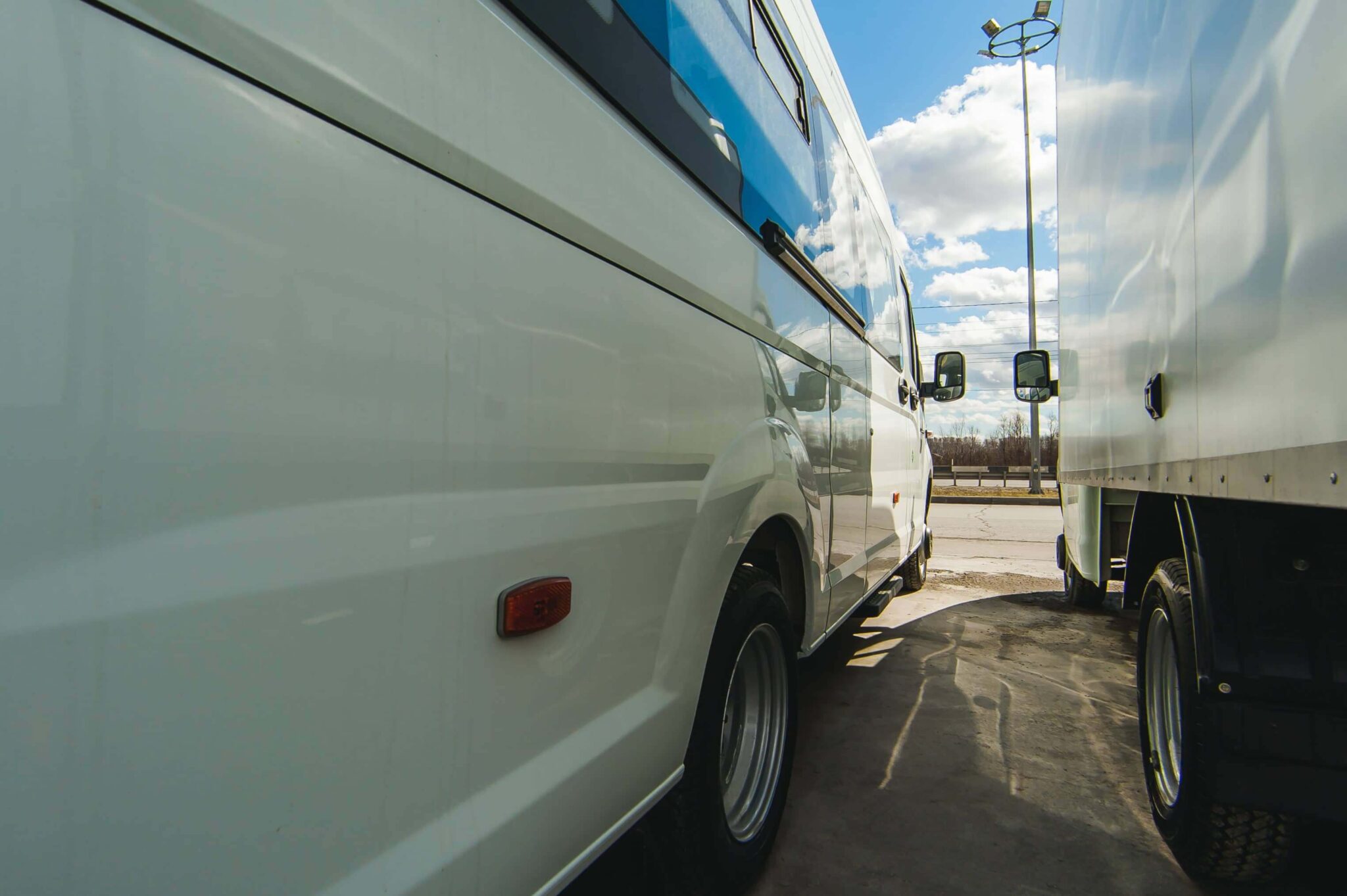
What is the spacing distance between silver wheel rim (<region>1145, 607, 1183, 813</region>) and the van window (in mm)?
2073

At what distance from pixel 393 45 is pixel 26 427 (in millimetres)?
617

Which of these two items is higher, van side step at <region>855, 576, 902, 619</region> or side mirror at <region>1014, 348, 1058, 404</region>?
side mirror at <region>1014, 348, 1058, 404</region>

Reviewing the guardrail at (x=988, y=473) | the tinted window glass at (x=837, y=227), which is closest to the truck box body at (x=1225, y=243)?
the tinted window glass at (x=837, y=227)

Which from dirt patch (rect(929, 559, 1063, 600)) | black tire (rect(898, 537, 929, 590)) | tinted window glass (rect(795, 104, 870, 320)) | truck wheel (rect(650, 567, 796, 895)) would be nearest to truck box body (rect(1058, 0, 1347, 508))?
tinted window glass (rect(795, 104, 870, 320))

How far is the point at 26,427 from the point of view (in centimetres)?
62

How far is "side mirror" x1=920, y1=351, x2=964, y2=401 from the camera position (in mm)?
6691

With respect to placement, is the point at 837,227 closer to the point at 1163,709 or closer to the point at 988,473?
the point at 1163,709

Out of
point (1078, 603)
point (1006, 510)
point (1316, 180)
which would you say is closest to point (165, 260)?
point (1316, 180)

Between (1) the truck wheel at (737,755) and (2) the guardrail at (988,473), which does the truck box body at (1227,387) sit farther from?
(2) the guardrail at (988,473)

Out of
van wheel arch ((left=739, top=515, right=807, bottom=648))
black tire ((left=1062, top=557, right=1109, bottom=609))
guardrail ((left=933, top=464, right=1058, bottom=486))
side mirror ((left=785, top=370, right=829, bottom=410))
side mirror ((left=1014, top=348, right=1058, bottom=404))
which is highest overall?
side mirror ((left=1014, top=348, right=1058, bottom=404))

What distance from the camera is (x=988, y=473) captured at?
32.3 meters

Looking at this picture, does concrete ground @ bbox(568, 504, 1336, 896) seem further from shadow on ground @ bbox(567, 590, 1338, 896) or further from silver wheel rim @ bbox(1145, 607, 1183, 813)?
silver wheel rim @ bbox(1145, 607, 1183, 813)

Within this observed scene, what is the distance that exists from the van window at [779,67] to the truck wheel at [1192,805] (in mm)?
1982

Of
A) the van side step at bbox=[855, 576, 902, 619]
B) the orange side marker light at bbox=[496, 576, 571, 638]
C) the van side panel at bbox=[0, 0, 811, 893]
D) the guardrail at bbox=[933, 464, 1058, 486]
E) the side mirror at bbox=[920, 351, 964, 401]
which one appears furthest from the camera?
the guardrail at bbox=[933, 464, 1058, 486]
